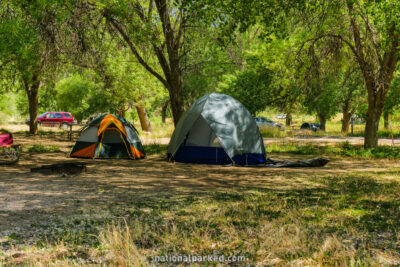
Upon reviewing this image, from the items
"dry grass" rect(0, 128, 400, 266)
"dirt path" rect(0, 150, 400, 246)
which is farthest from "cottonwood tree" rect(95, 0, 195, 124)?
"dry grass" rect(0, 128, 400, 266)

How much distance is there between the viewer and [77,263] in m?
4.15

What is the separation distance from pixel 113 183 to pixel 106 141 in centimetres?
565

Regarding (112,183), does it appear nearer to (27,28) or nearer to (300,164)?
(27,28)

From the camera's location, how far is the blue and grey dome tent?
13.0 m

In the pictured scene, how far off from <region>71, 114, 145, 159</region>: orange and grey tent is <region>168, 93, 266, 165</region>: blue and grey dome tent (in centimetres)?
196

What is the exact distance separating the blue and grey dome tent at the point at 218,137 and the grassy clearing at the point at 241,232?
5.37 metres

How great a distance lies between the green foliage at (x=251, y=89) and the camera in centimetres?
2741

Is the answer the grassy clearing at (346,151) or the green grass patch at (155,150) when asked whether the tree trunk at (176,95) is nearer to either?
the green grass patch at (155,150)

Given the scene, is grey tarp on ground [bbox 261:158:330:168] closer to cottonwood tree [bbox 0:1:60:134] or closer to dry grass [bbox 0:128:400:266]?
dry grass [bbox 0:128:400:266]

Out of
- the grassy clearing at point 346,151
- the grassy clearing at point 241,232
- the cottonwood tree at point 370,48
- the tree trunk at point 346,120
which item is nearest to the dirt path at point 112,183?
the grassy clearing at point 241,232

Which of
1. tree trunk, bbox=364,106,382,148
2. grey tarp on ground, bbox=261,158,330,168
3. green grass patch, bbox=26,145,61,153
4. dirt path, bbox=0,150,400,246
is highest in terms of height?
tree trunk, bbox=364,106,382,148

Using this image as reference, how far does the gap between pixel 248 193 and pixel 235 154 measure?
4899 millimetres

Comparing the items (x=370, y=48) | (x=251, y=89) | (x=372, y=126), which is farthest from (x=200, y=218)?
(x=251, y=89)

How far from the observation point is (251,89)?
94.2ft
